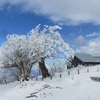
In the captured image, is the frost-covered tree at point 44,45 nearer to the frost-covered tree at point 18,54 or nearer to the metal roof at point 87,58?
the frost-covered tree at point 18,54

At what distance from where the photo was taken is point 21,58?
41.3m

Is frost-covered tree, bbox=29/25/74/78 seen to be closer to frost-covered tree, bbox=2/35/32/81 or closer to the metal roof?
frost-covered tree, bbox=2/35/32/81

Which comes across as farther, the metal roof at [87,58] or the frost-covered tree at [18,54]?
the metal roof at [87,58]

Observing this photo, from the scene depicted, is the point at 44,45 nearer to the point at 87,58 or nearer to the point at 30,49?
the point at 30,49

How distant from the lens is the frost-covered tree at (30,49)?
41419 millimetres

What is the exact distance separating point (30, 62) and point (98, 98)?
23.9 m

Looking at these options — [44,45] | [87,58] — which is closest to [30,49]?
[44,45]

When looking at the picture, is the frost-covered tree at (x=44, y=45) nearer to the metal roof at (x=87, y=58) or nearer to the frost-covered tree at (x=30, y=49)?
the frost-covered tree at (x=30, y=49)

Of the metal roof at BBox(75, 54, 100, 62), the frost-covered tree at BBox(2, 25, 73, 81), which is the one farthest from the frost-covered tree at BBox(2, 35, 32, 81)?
the metal roof at BBox(75, 54, 100, 62)

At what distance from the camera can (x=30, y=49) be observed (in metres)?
44.0

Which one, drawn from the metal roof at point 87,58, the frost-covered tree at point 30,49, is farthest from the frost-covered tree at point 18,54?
the metal roof at point 87,58

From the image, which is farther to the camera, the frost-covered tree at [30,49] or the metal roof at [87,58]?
the metal roof at [87,58]

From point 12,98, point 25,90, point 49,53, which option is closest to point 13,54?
point 49,53

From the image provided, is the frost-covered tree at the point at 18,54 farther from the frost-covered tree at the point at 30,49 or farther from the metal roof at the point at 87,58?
the metal roof at the point at 87,58
